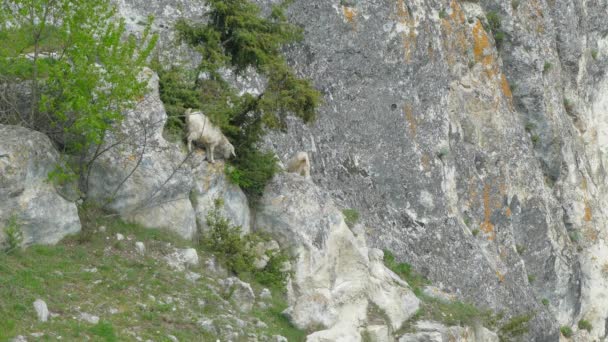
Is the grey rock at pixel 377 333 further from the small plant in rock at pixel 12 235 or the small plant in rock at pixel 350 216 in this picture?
the small plant in rock at pixel 12 235

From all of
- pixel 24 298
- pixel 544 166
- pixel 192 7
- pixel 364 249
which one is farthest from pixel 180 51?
pixel 544 166

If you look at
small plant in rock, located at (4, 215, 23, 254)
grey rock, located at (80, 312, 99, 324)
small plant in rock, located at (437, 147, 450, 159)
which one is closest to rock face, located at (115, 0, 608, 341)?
small plant in rock, located at (437, 147, 450, 159)

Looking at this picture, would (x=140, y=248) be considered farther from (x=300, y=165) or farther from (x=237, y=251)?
(x=300, y=165)

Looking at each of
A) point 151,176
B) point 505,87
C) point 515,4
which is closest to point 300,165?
point 151,176

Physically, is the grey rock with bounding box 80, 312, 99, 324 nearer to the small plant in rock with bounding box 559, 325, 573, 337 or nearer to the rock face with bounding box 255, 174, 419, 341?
the rock face with bounding box 255, 174, 419, 341

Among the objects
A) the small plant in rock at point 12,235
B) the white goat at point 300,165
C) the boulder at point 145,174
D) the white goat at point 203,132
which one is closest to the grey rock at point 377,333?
the white goat at point 300,165

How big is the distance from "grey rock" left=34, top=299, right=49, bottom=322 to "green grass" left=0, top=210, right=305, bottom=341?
7 cm

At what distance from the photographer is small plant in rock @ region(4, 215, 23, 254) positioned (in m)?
13.1

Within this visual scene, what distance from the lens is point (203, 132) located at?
1655 cm

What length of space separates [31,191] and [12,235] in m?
0.93

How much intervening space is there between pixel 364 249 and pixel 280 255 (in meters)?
3.06

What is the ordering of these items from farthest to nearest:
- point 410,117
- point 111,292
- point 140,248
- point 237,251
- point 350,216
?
point 410,117, point 350,216, point 237,251, point 140,248, point 111,292

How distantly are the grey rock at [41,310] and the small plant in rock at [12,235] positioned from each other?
5.77 feet

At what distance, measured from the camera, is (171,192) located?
15.8 metres
